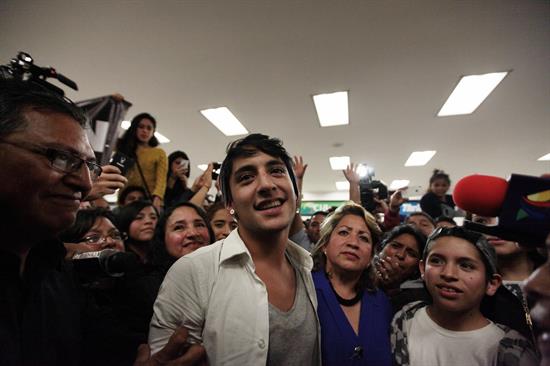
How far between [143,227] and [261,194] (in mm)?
1489

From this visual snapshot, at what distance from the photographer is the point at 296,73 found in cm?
385

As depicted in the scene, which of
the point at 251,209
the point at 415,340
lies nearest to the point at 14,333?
the point at 251,209

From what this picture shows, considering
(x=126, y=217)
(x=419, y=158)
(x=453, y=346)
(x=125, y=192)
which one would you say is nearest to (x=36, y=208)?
(x=126, y=217)

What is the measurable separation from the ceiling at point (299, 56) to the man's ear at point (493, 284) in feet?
8.27

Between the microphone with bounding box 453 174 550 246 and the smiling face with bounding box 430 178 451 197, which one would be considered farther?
the smiling face with bounding box 430 178 451 197

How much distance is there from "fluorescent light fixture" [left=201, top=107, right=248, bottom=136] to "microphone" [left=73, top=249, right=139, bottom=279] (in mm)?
4207

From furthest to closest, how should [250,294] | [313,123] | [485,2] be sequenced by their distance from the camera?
1. [313,123]
2. [485,2]
3. [250,294]

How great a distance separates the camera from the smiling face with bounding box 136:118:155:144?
3.07 meters

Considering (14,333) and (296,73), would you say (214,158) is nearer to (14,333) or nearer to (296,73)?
(296,73)

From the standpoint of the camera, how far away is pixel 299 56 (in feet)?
11.4

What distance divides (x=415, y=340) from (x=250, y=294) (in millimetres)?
959

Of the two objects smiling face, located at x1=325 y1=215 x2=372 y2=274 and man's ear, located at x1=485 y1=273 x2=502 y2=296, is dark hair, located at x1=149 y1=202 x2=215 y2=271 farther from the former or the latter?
man's ear, located at x1=485 y1=273 x2=502 y2=296

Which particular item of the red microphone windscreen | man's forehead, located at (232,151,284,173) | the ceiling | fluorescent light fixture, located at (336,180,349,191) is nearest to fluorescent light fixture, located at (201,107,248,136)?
the ceiling

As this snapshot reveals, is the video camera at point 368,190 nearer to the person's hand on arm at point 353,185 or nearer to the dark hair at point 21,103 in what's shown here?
the person's hand on arm at point 353,185
